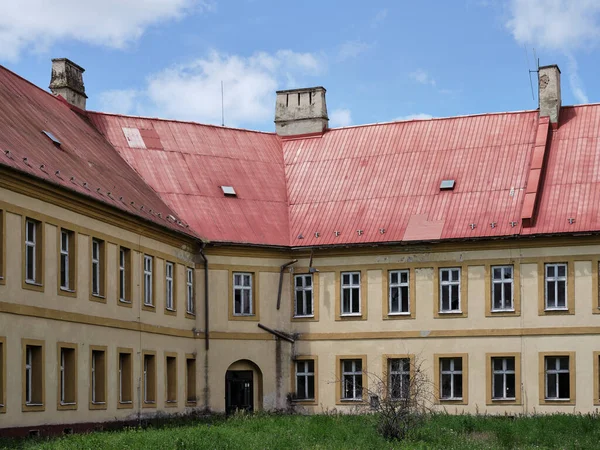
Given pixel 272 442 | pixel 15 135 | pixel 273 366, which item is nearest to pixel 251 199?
pixel 273 366

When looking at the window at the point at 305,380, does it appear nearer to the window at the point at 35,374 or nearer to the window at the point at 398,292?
the window at the point at 398,292

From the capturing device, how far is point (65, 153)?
130ft

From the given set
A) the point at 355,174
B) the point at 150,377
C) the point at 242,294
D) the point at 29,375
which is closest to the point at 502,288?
the point at 355,174

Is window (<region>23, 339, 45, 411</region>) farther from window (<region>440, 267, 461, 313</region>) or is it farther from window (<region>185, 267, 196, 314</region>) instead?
window (<region>440, 267, 461, 313</region>)

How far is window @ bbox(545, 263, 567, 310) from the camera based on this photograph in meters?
45.1

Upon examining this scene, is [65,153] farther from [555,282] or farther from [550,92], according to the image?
[550,92]

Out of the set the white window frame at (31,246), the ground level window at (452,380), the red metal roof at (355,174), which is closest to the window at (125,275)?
the red metal roof at (355,174)

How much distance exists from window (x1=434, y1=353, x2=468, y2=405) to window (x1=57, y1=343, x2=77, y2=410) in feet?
50.8

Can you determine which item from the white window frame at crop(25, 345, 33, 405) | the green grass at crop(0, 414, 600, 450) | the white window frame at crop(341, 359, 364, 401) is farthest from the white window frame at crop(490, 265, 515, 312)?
the white window frame at crop(25, 345, 33, 405)

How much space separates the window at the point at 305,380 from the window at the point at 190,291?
5089 mm

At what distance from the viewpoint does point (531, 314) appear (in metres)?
45.3

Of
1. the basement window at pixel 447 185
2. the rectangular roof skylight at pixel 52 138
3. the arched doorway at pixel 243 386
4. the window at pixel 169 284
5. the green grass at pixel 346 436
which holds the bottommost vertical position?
the green grass at pixel 346 436

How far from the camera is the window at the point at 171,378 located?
44438 mm

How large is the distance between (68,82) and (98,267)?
523 inches
